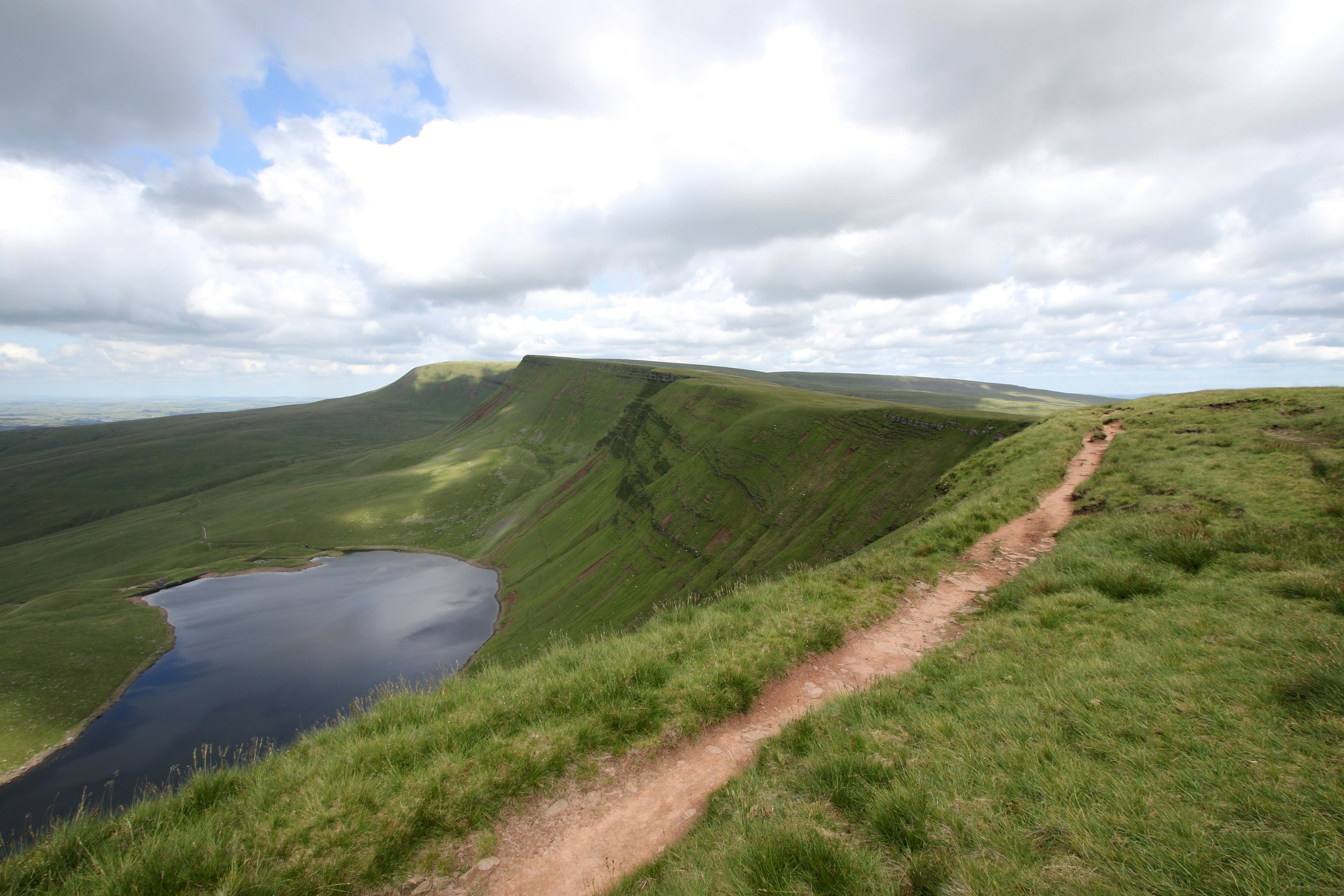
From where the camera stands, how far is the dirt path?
5.83m

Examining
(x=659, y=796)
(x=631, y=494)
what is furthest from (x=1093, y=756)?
(x=631, y=494)

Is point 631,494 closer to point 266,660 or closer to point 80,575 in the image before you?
point 266,660

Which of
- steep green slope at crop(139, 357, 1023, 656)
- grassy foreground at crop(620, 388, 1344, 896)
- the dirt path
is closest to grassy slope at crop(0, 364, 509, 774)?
steep green slope at crop(139, 357, 1023, 656)

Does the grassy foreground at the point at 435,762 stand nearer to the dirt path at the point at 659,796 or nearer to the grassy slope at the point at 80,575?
the dirt path at the point at 659,796

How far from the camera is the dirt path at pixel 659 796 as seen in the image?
5832 mm

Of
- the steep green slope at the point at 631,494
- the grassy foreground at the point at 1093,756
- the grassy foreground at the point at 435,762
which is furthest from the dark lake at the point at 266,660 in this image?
the grassy foreground at the point at 1093,756

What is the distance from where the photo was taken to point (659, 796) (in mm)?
6754

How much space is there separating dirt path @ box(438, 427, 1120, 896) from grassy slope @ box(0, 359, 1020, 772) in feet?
100

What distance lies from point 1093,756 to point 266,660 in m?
98.7

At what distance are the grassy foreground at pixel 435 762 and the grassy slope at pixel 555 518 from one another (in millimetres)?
30558

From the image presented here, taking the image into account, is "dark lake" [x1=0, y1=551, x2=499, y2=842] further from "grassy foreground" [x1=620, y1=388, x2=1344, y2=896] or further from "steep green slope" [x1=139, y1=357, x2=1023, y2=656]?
"grassy foreground" [x1=620, y1=388, x2=1344, y2=896]

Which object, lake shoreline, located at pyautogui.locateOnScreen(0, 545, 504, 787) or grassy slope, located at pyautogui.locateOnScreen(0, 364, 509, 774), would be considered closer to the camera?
lake shoreline, located at pyautogui.locateOnScreen(0, 545, 504, 787)

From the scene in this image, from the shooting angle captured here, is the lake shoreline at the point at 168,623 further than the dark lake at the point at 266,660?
Yes

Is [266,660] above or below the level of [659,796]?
below
